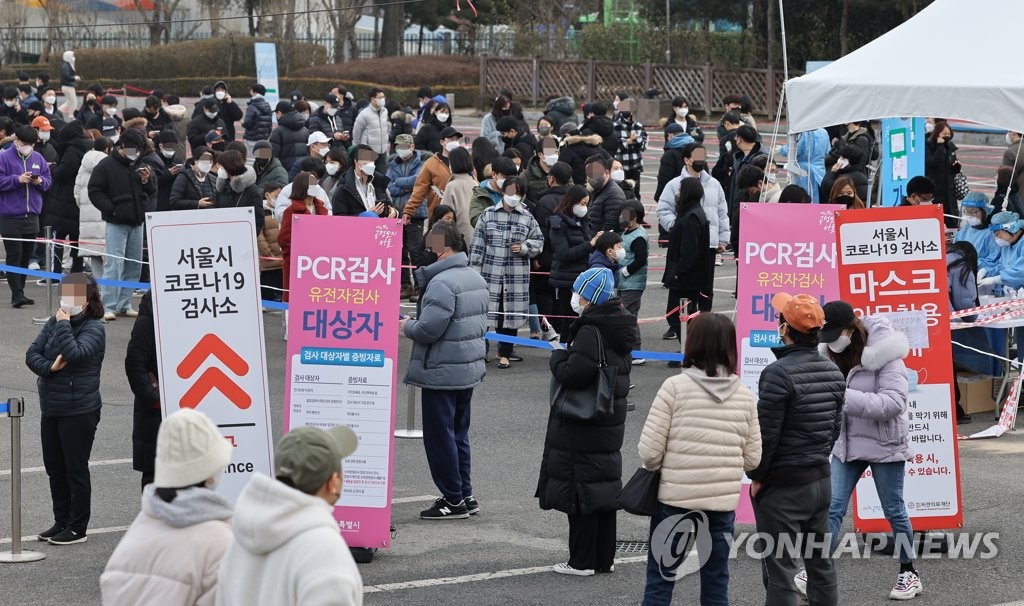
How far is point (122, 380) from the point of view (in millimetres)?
12820

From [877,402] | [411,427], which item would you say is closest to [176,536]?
[877,402]

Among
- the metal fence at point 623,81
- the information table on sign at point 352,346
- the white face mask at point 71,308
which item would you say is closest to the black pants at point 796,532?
the information table on sign at point 352,346

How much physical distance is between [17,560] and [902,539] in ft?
16.9

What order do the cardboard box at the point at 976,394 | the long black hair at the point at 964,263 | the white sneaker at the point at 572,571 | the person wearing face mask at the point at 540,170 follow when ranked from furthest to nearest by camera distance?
the person wearing face mask at the point at 540,170, the cardboard box at the point at 976,394, the long black hair at the point at 964,263, the white sneaker at the point at 572,571

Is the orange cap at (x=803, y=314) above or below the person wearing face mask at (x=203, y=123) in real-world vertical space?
below

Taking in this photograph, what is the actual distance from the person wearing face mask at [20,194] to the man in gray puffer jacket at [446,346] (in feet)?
28.6

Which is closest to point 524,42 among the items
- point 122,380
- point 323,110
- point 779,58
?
point 779,58

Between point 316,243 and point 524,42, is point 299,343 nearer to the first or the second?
point 316,243

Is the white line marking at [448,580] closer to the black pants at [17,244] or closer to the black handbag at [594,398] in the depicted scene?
the black handbag at [594,398]

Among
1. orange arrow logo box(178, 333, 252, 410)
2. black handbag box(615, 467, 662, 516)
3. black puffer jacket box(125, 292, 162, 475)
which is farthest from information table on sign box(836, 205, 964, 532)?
black puffer jacket box(125, 292, 162, 475)

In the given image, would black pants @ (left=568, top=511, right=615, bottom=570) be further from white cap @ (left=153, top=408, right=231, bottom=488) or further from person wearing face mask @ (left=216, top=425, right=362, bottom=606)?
person wearing face mask @ (left=216, top=425, right=362, bottom=606)

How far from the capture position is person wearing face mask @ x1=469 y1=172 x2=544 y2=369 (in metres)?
12.9

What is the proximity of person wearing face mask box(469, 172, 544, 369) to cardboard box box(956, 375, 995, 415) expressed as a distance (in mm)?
4193

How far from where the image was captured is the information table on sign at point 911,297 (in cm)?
818
